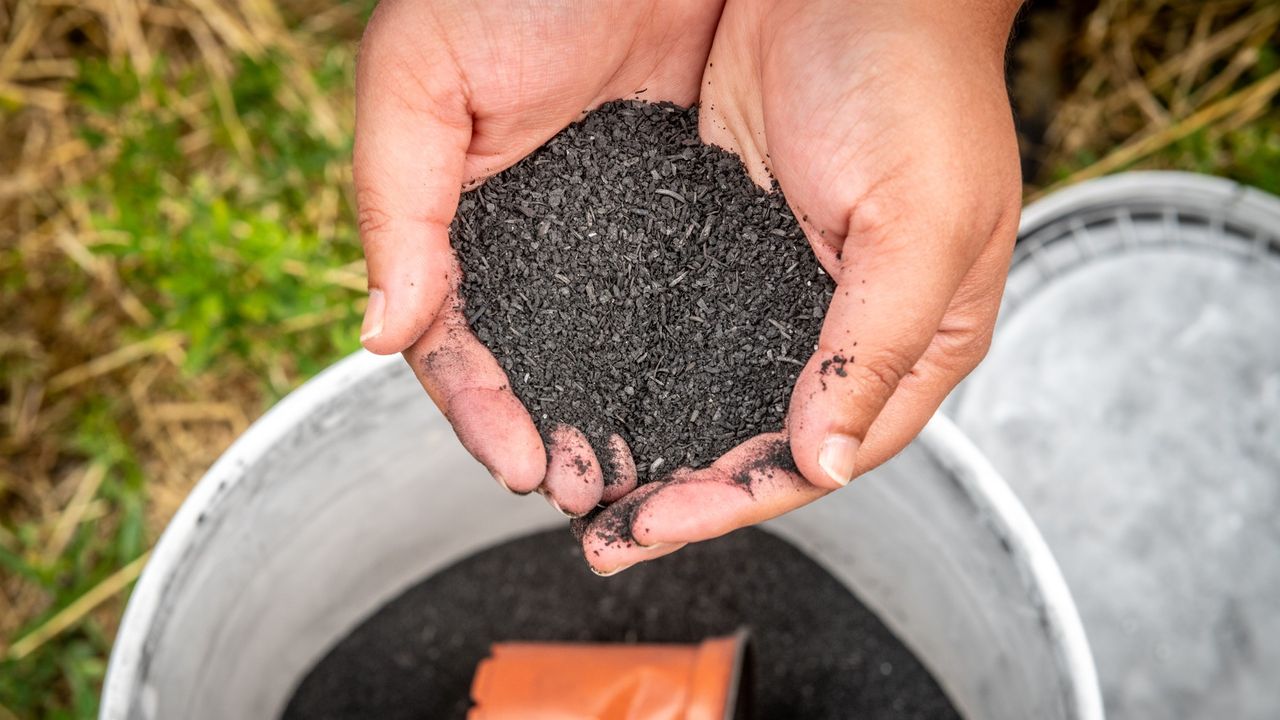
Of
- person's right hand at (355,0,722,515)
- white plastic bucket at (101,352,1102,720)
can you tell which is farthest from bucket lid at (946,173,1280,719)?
person's right hand at (355,0,722,515)

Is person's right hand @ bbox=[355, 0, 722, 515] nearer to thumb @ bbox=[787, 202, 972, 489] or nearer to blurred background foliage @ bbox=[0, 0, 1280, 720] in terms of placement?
thumb @ bbox=[787, 202, 972, 489]

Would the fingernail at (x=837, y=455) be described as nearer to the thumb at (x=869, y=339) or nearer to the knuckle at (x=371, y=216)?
the thumb at (x=869, y=339)

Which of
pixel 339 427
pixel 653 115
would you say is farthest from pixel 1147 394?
pixel 339 427

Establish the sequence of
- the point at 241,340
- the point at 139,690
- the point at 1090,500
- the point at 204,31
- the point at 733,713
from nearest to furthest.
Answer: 1. the point at 139,690
2. the point at 733,713
3. the point at 1090,500
4. the point at 241,340
5. the point at 204,31

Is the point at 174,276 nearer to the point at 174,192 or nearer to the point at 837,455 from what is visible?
the point at 174,192

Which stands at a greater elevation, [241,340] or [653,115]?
[653,115]

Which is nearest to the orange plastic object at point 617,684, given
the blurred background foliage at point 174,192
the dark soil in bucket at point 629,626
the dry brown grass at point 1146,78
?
the dark soil in bucket at point 629,626

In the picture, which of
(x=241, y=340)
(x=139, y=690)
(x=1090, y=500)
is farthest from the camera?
(x=241, y=340)

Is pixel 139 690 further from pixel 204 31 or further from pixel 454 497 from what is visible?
pixel 204 31
